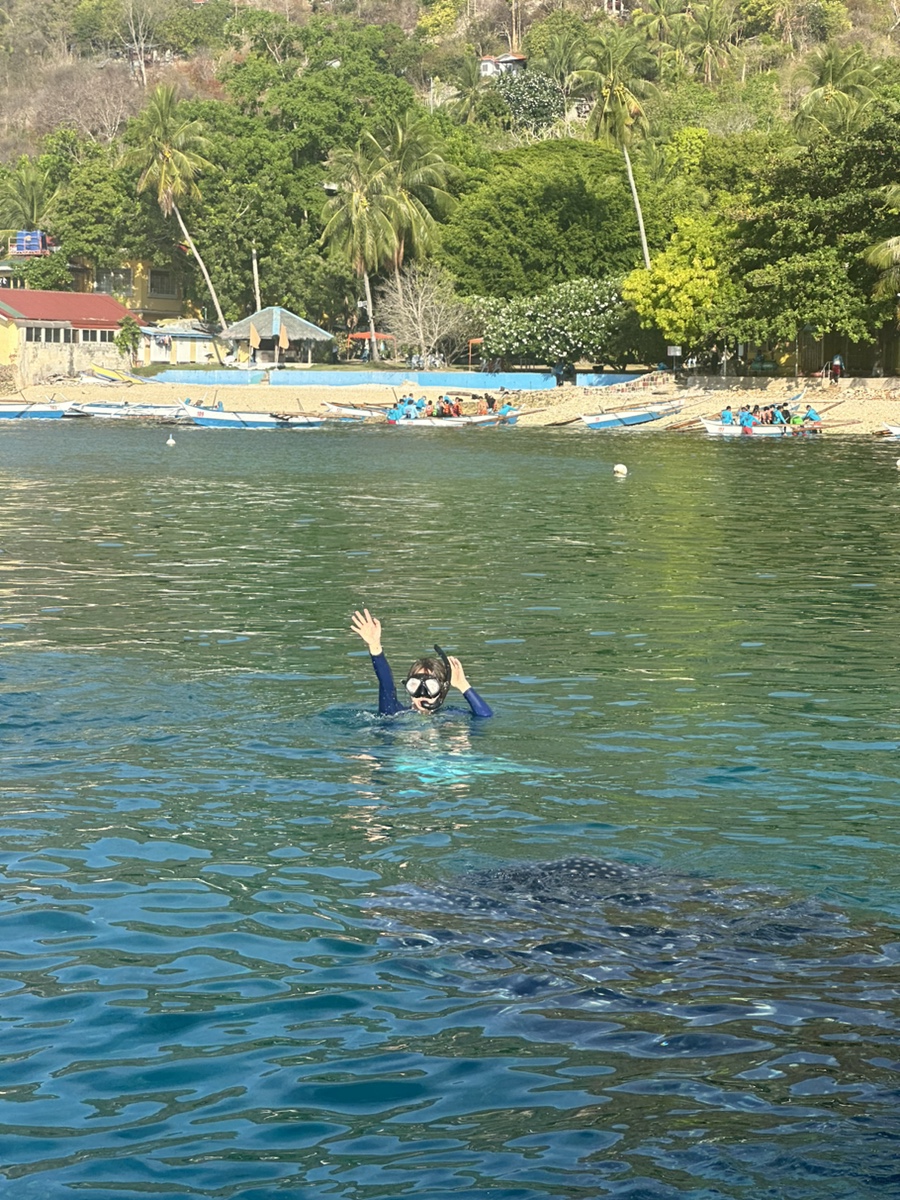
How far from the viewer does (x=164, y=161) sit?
97500 millimetres

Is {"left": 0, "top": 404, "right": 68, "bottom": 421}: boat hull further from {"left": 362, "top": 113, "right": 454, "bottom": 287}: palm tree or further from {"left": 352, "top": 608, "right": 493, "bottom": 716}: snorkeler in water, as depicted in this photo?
{"left": 352, "top": 608, "right": 493, "bottom": 716}: snorkeler in water

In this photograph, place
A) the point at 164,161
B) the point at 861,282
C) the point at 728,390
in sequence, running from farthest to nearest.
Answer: the point at 164,161, the point at 728,390, the point at 861,282

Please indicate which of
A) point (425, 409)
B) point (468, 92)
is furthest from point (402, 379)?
point (468, 92)

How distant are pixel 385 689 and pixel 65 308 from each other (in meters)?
95.3

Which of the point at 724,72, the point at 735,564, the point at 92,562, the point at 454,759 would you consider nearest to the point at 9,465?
the point at 92,562

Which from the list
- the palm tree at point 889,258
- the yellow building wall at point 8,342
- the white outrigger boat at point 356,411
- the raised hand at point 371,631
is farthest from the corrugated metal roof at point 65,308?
the raised hand at point 371,631

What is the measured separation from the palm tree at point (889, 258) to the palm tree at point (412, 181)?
3105 cm

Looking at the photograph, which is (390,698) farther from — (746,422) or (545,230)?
(545,230)

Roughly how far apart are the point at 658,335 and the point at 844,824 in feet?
235

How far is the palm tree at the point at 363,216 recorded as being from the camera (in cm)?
8919

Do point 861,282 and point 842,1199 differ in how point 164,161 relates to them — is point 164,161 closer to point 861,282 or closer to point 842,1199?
point 861,282

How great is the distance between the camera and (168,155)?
97.4 m

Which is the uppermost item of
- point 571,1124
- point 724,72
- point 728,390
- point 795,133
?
point 724,72

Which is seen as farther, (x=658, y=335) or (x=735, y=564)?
(x=658, y=335)
